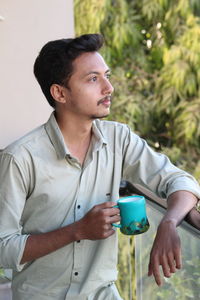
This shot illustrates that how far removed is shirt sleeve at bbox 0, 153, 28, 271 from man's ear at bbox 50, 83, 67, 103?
30 centimetres

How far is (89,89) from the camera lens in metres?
1.83

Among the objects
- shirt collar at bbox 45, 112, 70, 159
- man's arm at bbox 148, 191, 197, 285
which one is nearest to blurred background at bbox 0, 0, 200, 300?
shirt collar at bbox 45, 112, 70, 159

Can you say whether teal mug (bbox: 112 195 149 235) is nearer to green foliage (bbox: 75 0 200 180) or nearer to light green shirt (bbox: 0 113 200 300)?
light green shirt (bbox: 0 113 200 300)

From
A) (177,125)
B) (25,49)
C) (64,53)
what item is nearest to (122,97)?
(177,125)

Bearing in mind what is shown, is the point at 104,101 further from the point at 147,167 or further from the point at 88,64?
the point at 147,167

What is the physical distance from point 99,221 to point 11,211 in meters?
0.27

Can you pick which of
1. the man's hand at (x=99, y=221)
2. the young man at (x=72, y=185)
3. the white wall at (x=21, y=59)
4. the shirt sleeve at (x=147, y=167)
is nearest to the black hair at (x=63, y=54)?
the young man at (x=72, y=185)

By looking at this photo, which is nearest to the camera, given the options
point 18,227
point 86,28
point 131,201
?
point 131,201

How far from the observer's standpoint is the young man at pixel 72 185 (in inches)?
65.3

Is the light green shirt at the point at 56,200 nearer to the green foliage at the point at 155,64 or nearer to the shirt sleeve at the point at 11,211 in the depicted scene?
the shirt sleeve at the point at 11,211

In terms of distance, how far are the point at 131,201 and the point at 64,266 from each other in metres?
0.36

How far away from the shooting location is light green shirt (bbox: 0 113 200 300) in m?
1.69

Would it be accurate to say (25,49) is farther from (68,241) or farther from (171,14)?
(171,14)

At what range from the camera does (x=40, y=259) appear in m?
1.77
